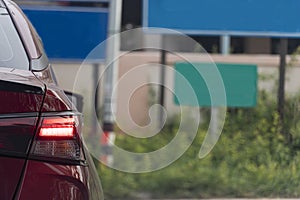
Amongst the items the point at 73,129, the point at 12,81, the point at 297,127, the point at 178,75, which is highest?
the point at 12,81

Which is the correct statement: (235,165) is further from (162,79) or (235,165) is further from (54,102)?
(54,102)

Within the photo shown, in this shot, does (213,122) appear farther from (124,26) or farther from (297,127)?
(124,26)

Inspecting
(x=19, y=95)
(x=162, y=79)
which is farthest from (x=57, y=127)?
(x=162, y=79)

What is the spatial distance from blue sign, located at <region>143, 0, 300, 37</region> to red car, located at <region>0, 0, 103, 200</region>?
15.7ft

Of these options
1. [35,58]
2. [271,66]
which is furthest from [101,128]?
[35,58]

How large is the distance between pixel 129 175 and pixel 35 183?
14.7 feet

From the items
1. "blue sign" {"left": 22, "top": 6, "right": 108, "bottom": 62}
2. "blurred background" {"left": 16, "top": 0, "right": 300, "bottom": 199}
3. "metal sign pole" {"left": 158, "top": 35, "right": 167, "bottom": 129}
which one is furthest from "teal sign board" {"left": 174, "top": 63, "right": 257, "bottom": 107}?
"blue sign" {"left": 22, "top": 6, "right": 108, "bottom": 62}

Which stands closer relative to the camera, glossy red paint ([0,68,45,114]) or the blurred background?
glossy red paint ([0,68,45,114])

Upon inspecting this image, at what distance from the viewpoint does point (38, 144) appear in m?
2.53

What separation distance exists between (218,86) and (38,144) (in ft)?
16.5

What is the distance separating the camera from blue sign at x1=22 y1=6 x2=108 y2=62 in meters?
7.50

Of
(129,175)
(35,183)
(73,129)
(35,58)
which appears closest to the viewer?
(35,183)

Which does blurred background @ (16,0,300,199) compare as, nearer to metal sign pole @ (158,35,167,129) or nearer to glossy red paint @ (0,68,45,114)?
metal sign pole @ (158,35,167,129)

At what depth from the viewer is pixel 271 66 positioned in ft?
25.2
